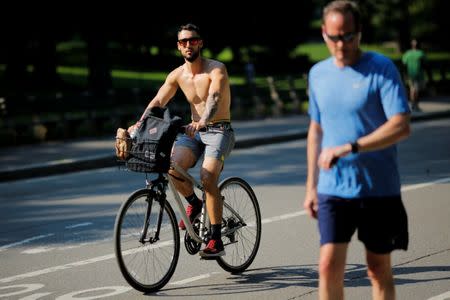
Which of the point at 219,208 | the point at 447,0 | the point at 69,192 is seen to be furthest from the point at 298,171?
the point at 447,0

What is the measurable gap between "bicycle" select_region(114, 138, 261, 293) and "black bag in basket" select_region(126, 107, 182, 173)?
0.77ft

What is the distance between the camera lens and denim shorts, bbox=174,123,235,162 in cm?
757

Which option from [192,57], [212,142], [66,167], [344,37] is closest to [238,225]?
[212,142]

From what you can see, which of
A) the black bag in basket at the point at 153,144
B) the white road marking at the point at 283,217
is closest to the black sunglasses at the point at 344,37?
the black bag in basket at the point at 153,144

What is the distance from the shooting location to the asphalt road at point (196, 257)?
291 inches

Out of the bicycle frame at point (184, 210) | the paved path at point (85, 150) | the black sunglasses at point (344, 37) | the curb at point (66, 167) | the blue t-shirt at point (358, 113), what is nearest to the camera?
the black sunglasses at point (344, 37)

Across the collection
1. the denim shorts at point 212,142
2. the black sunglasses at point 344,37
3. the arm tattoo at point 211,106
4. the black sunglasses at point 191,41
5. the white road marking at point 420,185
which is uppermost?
the black sunglasses at point 191,41

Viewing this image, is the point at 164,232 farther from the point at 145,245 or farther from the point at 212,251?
the point at 212,251

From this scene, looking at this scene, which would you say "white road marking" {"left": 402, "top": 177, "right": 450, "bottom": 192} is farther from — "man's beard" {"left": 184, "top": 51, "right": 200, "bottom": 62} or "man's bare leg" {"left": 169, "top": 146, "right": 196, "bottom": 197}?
"man's beard" {"left": 184, "top": 51, "right": 200, "bottom": 62}

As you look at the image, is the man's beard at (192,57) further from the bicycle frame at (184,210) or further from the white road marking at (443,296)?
the white road marking at (443,296)

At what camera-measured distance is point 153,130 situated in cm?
699

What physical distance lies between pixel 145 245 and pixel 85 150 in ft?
37.5

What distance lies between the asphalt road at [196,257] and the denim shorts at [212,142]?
93cm

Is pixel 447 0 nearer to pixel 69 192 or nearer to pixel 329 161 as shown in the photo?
pixel 69 192
